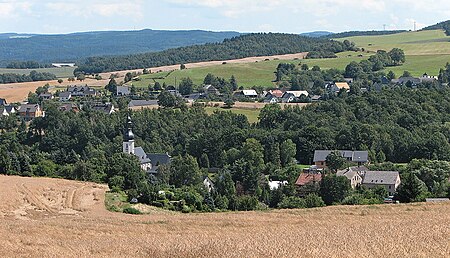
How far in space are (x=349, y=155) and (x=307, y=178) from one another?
1708 cm

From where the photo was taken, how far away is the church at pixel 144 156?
256 ft

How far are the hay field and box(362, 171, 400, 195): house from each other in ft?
89.1

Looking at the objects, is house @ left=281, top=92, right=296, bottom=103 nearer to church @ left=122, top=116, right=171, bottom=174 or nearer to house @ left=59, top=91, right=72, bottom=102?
house @ left=59, top=91, right=72, bottom=102

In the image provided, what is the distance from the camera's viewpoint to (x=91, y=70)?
190m

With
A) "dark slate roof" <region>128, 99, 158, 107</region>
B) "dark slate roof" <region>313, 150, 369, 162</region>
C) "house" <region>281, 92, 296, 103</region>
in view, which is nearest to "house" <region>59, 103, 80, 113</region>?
"dark slate roof" <region>128, 99, 158, 107</region>

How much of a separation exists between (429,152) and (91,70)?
423 ft

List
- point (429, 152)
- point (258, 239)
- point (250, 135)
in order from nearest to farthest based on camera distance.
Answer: point (258, 239), point (429, 152), point (250, 135)

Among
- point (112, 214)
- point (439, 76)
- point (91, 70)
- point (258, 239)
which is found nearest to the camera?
point (258, 239)

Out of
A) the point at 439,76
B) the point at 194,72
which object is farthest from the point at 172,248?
the point at 194,72

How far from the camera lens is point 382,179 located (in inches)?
2477

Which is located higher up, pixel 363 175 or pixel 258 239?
pixel 258 239

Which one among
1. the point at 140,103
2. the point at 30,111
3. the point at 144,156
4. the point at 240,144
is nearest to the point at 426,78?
the point at 140,103

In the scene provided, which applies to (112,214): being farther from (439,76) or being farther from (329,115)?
(439,76)

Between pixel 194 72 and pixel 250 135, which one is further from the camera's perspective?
pixel 194 72
